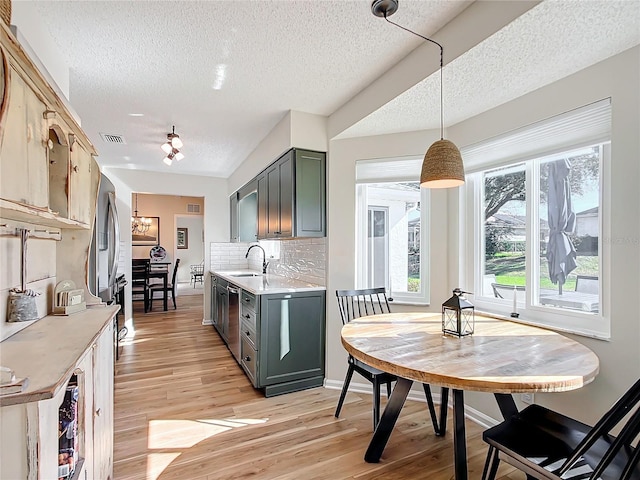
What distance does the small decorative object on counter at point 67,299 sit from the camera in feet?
5.53

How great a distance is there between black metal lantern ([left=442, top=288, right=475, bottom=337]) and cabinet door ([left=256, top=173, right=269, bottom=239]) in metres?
2.46

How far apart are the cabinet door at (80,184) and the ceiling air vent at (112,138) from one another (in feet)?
7.19

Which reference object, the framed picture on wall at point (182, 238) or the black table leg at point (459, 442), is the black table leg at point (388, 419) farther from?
the framed picture on wall at point (182, 238)

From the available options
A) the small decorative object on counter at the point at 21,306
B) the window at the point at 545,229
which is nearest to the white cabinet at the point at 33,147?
the small decorative object on counter at the point at 21,306

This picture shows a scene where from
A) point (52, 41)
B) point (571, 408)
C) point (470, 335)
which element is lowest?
point (571, 408)

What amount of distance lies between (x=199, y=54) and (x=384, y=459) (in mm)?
2829

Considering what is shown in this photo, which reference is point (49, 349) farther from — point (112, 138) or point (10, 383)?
point (112, 138)

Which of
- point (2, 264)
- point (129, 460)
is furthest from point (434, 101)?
point (129, 460)

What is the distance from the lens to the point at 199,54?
2.11m

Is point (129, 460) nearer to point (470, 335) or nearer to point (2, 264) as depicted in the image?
point (2, 264)

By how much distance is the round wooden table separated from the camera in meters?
1.23

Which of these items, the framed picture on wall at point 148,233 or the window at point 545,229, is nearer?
the window at point 545,229

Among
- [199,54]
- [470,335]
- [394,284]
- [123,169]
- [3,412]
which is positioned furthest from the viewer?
[123,169]

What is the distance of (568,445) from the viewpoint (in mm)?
1309
